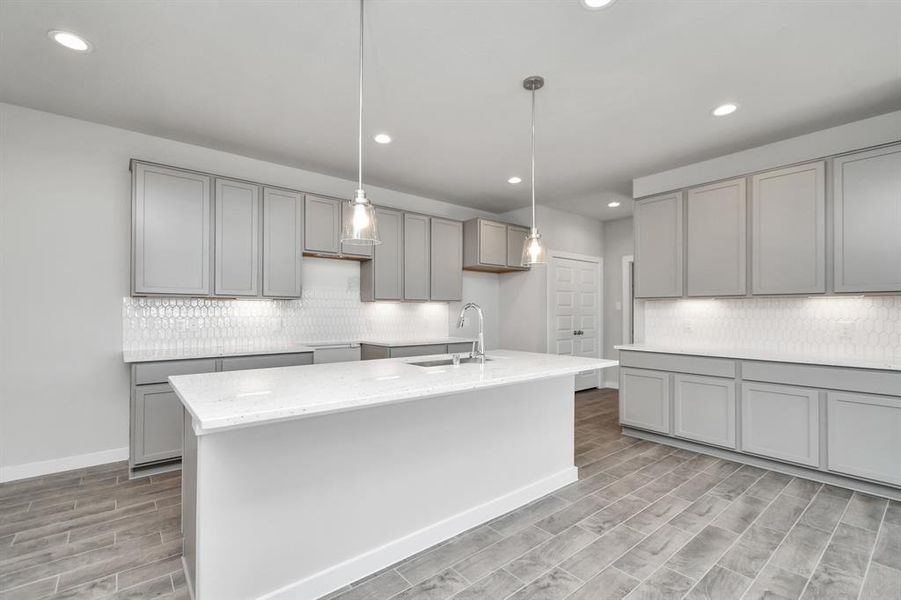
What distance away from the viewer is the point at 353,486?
205cm

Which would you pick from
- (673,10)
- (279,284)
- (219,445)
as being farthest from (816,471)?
(279,284)

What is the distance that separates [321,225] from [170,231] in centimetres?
134

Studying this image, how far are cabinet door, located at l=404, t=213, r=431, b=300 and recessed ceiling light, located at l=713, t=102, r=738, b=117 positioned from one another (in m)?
3.10

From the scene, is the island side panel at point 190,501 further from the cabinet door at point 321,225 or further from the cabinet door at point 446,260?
the cabinet door at point 446,260

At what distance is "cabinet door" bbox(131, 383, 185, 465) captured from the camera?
10.6ft

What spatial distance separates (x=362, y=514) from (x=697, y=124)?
3.73 meters

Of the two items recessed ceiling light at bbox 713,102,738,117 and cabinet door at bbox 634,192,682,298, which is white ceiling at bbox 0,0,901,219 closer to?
recessed ceiling light at bbox 713,102,738,117

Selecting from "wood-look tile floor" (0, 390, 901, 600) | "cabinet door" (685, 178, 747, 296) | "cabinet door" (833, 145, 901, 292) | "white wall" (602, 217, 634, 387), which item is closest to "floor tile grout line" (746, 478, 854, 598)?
"wood-look tile floor" (0, 390, 901, 600)

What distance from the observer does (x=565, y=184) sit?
5074mm

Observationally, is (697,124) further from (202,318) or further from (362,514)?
(202,318)

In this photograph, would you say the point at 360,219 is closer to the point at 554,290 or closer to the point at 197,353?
the point at 197,353

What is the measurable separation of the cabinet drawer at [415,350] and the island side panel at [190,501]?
251 cm

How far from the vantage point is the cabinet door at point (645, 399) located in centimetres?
409

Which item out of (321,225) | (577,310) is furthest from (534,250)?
(577,310)
